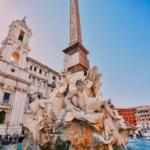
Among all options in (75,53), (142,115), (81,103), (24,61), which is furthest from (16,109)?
(142,115)

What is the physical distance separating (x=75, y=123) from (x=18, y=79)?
58.0ft

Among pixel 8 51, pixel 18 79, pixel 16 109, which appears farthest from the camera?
pixel 8 51

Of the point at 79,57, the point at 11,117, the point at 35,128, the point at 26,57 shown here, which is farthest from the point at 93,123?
the point at 26,57

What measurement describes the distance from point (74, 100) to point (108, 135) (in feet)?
5.04

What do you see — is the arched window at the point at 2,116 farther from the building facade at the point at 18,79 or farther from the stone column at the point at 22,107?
the stone column at the point at 22,107

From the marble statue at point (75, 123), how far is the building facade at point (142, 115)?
43.4 metres

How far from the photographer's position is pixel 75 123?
336 centimetres

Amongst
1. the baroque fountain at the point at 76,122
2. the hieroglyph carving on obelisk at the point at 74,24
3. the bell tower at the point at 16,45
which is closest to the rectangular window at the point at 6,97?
the bell tower at the point at 16,45

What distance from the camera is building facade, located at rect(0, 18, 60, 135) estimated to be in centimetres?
1575

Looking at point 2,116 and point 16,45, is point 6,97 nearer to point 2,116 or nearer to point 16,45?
point 2,116

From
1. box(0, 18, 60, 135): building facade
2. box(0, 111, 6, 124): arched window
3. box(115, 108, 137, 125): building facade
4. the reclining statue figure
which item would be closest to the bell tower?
box(0, 18, 60, 135): building facade

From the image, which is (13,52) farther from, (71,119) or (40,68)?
(71,119)

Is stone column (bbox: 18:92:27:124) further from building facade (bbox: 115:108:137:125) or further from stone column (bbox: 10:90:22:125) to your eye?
building facade (bbox: 115:108:137:125)

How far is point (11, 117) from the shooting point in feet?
51.3
